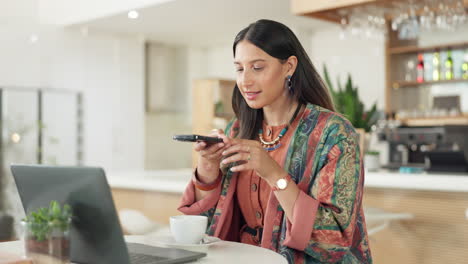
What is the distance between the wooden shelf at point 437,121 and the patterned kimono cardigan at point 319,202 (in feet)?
13.7

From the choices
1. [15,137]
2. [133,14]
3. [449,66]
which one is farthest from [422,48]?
[15,137]

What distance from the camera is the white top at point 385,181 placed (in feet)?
9.62

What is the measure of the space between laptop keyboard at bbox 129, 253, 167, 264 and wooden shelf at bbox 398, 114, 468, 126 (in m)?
4.73

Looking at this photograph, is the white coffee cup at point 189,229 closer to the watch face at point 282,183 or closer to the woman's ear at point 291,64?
the watch face at point 282,183

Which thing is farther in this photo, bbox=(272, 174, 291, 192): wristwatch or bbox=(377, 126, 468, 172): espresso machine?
bbox=(377, 126, 468, 172): espresso machine

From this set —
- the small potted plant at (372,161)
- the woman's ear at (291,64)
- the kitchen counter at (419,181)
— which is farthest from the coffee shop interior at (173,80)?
the woman's ear at (291,64)

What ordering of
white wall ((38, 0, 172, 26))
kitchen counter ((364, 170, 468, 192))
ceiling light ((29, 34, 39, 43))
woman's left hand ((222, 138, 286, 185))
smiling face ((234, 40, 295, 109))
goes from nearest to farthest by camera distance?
woman's left hand ((222, 138, 286, 185)) < smiling face ((234, 40, 295, 109)) < kitchen counter ((364, 170, 468, 192)) < white wall ((38, 0, 172, 26)) < ceiling light ((29, 34, 39, 43))

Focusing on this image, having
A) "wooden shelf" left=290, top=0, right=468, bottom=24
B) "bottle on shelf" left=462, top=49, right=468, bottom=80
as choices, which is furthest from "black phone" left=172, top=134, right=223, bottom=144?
"bottle on shelf" left=462, top=49, right=468, bottom=80

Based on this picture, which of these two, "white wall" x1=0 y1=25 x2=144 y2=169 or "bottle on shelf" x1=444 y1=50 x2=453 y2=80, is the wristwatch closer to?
"bottle on shelf" x1=444 y1=50 x2=453 y2=80

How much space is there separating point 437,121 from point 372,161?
2.37m

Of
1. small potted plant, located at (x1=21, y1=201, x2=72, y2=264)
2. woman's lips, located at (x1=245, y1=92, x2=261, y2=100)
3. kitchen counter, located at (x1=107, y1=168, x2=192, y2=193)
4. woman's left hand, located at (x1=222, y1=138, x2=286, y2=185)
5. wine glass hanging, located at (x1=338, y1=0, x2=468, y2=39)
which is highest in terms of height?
wine glass hanging, located at (x1=338, y1=0, x2=468, y2=39)

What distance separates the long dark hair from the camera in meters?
1.68

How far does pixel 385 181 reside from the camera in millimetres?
3141

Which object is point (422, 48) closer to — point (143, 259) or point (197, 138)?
point (197, 138)
